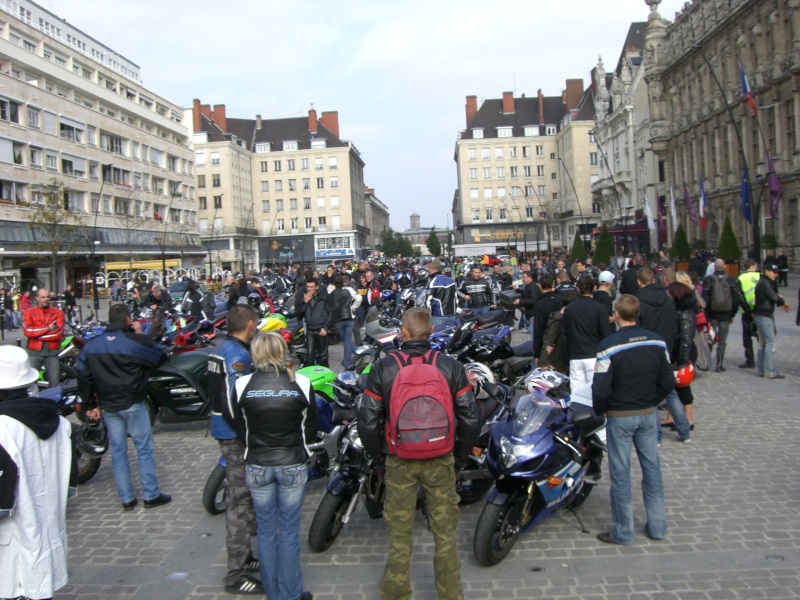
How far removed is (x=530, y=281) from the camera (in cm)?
1432

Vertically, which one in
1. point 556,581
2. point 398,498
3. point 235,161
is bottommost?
point 556,581

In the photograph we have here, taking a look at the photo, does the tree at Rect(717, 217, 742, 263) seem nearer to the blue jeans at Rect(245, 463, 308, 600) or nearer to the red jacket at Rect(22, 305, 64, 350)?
the red jacket at Rect(22, 305, 64, 350)

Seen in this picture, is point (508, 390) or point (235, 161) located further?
point (235, 161)

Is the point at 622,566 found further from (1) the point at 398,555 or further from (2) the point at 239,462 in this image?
(2) the point at 239,462

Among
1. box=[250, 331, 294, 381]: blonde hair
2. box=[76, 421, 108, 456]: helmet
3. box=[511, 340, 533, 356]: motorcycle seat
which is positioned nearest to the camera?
box=[250, 331, 294, 381]: blonde hair

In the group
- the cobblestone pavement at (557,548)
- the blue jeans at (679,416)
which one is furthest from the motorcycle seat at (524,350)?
the cobblestone pavement at (557,548)

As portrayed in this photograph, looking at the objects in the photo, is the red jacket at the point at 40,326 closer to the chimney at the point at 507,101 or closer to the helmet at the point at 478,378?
the helmet at the point at 478,378

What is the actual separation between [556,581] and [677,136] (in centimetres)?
5329

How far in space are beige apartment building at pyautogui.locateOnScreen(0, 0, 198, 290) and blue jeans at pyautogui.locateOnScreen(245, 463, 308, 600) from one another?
2894 cm

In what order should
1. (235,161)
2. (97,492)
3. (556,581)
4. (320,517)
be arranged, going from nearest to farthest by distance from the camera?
(556,581), (320,517), (97,492), (235,161)

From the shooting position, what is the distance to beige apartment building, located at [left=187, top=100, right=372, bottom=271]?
3610 inches

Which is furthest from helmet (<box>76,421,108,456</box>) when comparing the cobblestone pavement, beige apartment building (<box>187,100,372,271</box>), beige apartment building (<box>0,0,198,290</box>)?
beige apartment building (<box>187,100,372,271</box>)

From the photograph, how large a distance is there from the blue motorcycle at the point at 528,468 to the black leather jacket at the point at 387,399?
919 mm

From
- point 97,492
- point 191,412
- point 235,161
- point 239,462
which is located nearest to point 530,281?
point 191,412
